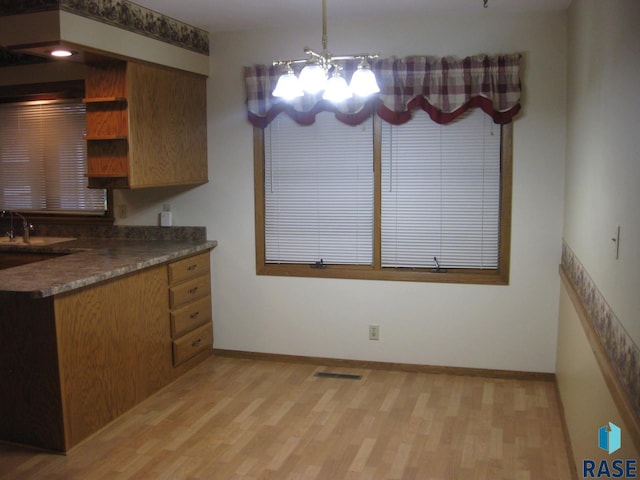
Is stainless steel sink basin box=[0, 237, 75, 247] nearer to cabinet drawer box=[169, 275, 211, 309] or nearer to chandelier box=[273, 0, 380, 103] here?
cabinet drawer box=[169, 275, 211, 309]

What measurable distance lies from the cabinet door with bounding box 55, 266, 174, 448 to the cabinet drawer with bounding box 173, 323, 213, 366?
0.08 metres

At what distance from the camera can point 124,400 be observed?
151 inches

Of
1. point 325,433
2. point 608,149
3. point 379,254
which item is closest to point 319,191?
point 379,254

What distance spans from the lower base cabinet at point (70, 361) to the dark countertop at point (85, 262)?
0.25 feet

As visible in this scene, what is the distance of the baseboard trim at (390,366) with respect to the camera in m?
4.39

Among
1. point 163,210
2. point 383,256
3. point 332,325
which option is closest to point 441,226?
point 383,256

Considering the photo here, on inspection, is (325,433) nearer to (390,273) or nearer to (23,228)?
(390,273)

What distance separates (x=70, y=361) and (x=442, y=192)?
8.43 feet

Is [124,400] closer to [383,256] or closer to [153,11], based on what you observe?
[383,256]

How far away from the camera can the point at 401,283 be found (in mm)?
4535

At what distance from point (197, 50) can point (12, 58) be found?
1.53m

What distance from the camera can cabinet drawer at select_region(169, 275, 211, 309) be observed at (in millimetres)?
4375

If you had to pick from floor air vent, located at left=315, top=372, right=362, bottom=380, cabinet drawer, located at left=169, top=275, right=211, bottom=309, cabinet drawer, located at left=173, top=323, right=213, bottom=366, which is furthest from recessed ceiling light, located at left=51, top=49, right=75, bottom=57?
floor air vent, located at left=315, top=372, right=362, bottom=380

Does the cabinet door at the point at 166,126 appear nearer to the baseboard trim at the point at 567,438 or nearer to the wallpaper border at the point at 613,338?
the wallpaper border at the point at 613,338
